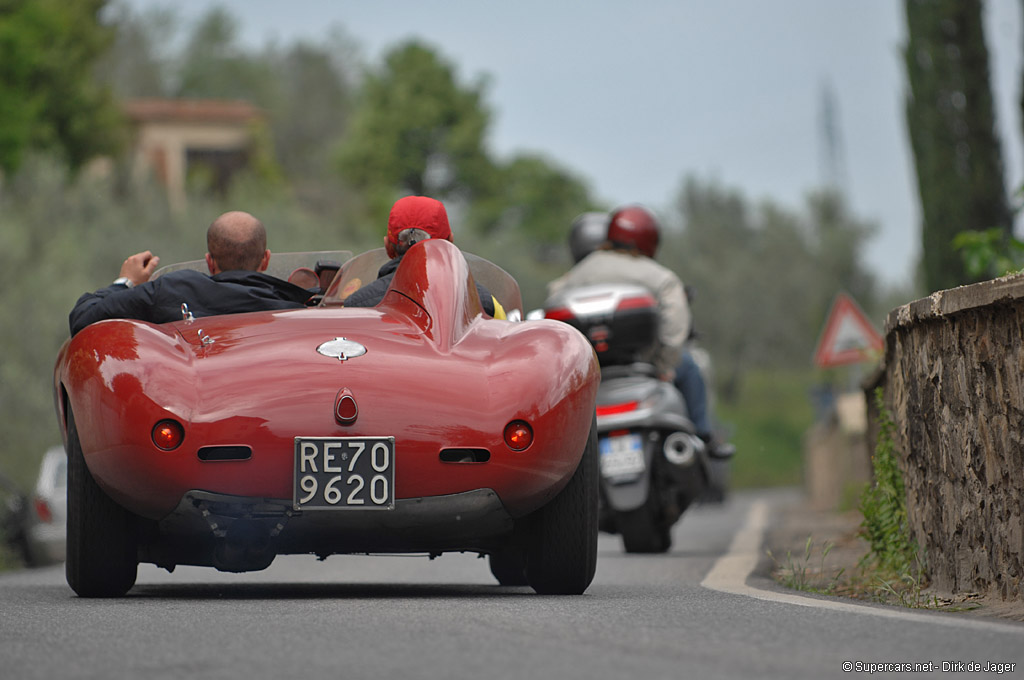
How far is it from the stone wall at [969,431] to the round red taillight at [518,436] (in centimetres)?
161

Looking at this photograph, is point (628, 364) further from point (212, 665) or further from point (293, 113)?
point (293, 113)

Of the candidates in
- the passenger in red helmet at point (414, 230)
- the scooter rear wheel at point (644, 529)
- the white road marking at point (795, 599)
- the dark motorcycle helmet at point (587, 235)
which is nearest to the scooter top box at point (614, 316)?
the scooter rear wheel at point (644, 529)

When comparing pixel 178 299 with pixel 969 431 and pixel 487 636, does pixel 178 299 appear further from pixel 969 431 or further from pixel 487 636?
pixel 969 431

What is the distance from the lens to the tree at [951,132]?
24.7 m

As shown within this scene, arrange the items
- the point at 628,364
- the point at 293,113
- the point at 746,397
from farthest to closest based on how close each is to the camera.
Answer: the point at 293,113, the point at 746,397, the point at 628,364

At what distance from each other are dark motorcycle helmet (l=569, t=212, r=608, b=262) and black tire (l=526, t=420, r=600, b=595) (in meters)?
6.08

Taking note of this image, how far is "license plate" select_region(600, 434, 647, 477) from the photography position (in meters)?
10.5

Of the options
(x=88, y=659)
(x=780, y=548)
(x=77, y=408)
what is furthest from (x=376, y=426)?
(x=780, y=548)

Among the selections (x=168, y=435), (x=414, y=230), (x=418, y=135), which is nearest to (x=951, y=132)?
(x=414, y=230)

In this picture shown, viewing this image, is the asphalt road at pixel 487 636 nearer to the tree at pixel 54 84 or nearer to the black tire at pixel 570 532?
the black tire at pixel 570 532

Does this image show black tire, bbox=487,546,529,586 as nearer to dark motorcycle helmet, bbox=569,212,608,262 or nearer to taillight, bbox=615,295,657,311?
taillight, bbox=615,295,657,311

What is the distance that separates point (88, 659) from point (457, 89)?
211 feet

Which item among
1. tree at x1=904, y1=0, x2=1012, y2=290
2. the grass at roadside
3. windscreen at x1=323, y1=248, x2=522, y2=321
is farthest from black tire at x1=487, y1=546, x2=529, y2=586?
the grass at roadside

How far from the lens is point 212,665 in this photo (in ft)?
13.6
